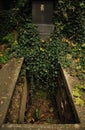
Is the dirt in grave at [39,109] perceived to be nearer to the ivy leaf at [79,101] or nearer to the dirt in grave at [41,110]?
the dirt in grave at [41,110]

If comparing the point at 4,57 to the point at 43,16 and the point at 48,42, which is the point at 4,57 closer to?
the point at 48,42

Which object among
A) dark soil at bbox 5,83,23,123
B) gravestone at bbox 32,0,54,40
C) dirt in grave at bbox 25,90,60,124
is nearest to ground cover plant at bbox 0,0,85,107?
gravestone at bbox 32,0,54,40

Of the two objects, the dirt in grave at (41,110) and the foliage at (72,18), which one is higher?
the foliage at (72,18)

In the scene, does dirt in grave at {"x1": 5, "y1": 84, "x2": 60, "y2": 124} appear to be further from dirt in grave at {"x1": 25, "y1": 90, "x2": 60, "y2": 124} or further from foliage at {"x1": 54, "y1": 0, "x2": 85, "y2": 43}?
foliage at {"x1": 54, "y1": 0, "x2": 85, "y2": 43}

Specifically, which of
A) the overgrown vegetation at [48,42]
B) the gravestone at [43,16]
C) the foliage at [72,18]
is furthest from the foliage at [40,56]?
the foliage at [72,18]

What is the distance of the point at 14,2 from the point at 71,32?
2592mm

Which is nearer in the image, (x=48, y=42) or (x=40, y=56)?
(x=40, y=56)

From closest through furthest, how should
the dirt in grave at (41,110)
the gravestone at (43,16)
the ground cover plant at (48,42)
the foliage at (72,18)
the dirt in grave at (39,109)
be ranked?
the dirt in grave at (39,109), the dirt in grave at (41,110), the ground cover plant at (48,42), the gravestone at (43,16), the foliage at (72,18)

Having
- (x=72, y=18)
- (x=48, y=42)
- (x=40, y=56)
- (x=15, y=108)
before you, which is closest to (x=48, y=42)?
(x=48, y=42)

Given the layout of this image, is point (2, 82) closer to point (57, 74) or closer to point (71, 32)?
point (57, 74)

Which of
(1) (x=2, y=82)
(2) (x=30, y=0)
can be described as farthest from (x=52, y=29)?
(1) (x=2, y=82)

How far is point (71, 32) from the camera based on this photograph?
7.83m

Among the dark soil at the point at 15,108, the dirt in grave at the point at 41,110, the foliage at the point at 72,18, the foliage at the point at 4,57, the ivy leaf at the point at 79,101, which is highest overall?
the foliage at the point at 72,18

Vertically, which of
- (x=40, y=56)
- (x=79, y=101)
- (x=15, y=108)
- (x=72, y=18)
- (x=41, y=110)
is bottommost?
(x=41, y=110)
